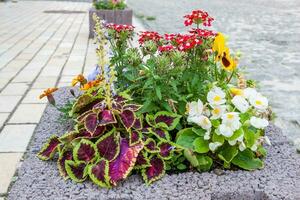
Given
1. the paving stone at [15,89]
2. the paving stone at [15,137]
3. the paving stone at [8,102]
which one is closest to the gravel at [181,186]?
the paving stone at [15,137]

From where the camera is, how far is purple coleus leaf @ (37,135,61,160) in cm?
256

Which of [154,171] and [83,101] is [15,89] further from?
[154,171]

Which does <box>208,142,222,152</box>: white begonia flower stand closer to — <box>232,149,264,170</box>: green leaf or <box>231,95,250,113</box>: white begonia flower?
<box>232,149,264,170</box>: green leaf

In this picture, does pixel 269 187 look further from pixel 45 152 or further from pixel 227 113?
pixel 45 152

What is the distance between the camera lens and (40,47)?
7.65 m


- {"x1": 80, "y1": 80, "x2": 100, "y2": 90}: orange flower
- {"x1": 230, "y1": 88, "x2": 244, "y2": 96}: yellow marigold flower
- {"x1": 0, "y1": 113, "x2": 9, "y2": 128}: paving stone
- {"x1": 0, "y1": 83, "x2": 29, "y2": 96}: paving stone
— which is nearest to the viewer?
{"x1": 230, "y1": 88, "x2": 244, "y2": 96}: yellow marigold flower

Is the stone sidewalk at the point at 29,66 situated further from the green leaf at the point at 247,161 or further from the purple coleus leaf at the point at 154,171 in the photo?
the green leaf at the point at 247,161

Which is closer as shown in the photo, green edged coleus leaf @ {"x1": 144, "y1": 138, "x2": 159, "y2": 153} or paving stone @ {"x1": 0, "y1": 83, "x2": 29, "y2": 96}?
green edged coleus leaf @ {"x1": 144, "y1": 138, "x2": 159, "y2": 153}

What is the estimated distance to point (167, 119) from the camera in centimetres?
266

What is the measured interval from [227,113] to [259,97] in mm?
290

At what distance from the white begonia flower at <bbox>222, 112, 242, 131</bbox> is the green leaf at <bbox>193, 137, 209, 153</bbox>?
0.17m

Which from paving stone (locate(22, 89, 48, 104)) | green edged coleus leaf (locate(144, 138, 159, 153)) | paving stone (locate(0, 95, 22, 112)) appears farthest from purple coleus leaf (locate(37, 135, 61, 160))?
paving stone (locate(22, 89, 48, 104))

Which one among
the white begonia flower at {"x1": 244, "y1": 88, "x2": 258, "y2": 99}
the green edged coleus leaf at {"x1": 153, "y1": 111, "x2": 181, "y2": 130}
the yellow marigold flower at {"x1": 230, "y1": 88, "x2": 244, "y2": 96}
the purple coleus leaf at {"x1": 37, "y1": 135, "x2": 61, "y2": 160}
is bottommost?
the purple coleus leaf at {"x1": 37, "y1": 135, "x2": 61, "y2": 160}

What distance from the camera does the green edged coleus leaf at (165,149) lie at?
2.47 m
